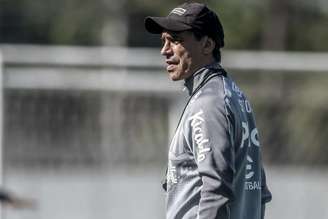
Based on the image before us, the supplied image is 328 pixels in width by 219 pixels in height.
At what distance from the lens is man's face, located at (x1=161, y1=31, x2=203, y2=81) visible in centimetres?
495

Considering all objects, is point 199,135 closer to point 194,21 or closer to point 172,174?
point 172,174

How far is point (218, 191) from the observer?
469cm

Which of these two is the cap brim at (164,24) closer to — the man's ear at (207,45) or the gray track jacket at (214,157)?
the man's ear at (207,45)

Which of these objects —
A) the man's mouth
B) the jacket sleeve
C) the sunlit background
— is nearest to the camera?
the jacket sleeve

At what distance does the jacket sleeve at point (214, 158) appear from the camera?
469cm

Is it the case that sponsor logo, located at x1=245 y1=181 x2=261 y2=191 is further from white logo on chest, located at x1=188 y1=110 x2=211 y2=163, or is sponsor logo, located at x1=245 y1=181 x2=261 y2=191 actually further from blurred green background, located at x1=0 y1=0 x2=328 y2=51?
blurred green background, located at x1=0 y1=0 x2=328 y2=51

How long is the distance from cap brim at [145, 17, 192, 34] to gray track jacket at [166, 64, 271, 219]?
182mm

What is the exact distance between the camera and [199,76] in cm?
495

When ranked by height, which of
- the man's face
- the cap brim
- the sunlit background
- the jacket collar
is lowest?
the sunlit background

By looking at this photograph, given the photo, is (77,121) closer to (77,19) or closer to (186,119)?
(186,119)

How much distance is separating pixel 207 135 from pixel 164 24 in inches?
19.5

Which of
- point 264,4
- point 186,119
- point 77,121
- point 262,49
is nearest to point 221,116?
point 186,119

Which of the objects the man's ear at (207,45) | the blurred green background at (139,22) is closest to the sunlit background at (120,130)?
the blurred green background at (139,22)

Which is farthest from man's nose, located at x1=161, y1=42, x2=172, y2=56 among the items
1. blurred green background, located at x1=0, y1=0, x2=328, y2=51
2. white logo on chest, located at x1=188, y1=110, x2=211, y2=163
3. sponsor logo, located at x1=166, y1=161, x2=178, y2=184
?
blurred green background, located at x1=0, y1=0, x2=328, y2=51
